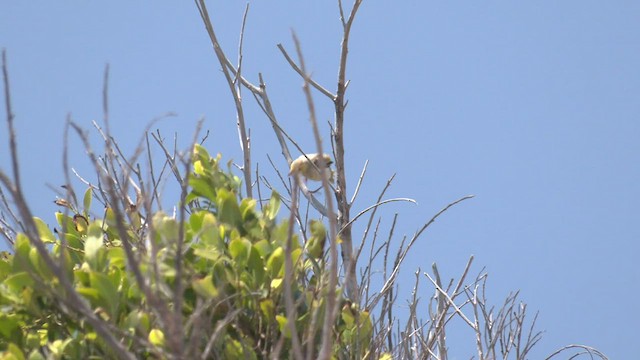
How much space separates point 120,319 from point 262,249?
0.99ft

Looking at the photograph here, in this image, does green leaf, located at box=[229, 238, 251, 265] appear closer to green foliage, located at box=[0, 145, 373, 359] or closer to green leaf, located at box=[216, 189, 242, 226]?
green foliage, located at box=[0, 145, 373, 359]

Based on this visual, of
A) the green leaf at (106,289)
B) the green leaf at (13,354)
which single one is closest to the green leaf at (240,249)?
the green leaf at (106,289)

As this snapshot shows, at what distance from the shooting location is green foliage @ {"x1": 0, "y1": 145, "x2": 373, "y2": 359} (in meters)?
1.60

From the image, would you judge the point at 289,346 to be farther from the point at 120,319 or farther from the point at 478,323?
the point at 478,323

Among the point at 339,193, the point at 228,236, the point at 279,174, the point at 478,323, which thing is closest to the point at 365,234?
the point at 339,193

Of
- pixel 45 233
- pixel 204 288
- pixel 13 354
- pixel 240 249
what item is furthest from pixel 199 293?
pixel 45 233

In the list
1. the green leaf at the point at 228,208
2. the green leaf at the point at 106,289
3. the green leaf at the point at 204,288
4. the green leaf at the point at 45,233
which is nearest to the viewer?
the green leaf at the point at 204,288

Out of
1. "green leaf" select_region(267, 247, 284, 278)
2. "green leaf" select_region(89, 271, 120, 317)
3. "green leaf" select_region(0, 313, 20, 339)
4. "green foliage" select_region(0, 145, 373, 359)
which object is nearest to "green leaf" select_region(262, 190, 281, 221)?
"green foliage" select_region(0, 145, 373, 359)

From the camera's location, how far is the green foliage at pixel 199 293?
5.24 ft

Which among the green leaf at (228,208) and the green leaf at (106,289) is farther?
the green leaf at (228,208)

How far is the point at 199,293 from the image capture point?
1507 millimetres

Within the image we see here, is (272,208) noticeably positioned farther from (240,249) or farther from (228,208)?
(240,249)

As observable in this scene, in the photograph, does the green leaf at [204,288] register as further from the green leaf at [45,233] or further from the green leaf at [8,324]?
the green leaf at [45,233]

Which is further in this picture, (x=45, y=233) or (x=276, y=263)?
(x=45, y=233)
